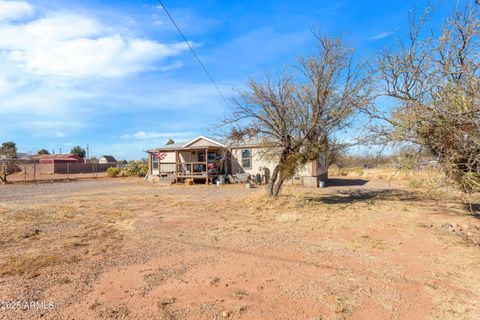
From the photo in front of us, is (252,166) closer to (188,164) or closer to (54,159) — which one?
(188,164)

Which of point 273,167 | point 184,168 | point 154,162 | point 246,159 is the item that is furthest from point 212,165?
point 154,162

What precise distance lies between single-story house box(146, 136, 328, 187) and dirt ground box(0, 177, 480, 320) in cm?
1072

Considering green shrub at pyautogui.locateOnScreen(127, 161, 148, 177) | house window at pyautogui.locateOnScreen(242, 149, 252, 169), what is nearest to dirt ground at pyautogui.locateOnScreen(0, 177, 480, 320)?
house window at pyautogui.locateOnScreen(242, 149, 252, 169)

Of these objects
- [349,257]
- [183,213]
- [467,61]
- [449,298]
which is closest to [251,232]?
[349,257]

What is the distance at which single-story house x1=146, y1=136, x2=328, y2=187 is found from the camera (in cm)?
1885

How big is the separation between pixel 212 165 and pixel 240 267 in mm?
16619

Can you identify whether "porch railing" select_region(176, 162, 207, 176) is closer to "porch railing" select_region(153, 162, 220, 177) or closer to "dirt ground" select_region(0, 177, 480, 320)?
"porch railing" select_region(153, 162, 220, 177)

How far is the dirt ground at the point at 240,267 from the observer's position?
328 centimetres

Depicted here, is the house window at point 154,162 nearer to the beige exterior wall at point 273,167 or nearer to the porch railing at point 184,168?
the porch railing at point 184,168

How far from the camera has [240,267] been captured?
176 inches

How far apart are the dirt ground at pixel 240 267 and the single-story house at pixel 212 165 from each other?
10721 millimetres

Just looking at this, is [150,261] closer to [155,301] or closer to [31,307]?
[155,301]

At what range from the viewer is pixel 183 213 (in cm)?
920

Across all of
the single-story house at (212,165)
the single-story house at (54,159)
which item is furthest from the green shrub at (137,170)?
the single-story house at (54,159)
